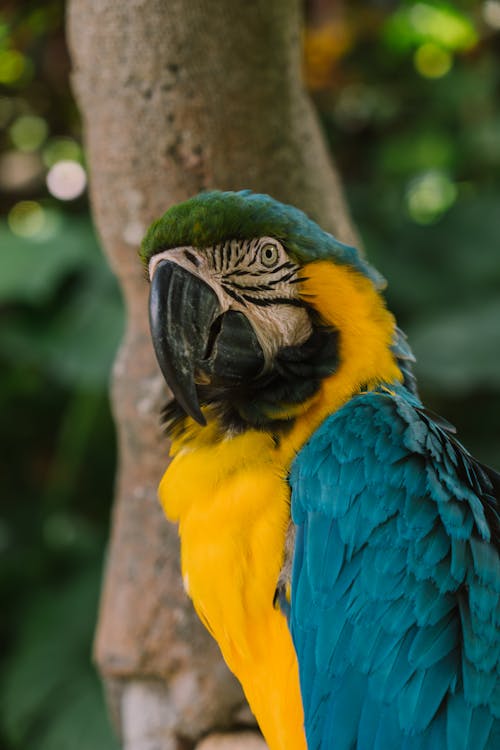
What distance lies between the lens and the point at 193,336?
3.62 ft

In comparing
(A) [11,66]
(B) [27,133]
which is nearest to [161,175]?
(A) [11,66]

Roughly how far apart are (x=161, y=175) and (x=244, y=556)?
2.38 feet

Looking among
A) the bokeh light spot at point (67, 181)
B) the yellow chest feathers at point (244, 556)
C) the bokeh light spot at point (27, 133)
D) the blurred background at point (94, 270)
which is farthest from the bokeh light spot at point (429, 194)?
the yellow chest feathers at point (244, 556)

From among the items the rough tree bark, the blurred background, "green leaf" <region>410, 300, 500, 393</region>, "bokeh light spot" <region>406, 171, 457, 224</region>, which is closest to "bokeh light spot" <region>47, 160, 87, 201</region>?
the blurred background

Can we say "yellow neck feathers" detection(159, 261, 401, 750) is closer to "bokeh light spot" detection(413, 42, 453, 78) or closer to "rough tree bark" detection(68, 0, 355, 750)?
"rough tree bark" detection(68, 0, 355, 750)

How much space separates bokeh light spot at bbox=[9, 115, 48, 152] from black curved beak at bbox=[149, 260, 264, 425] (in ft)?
9.73

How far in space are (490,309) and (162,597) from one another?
151 cm

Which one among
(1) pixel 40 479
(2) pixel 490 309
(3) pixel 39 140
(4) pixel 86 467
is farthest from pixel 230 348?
(3) pixel 39 140

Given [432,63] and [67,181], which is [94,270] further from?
[432,63]

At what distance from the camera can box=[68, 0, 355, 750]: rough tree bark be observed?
1481 millimetres

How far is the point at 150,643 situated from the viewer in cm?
167

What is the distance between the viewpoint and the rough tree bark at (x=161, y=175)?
4.86 ft

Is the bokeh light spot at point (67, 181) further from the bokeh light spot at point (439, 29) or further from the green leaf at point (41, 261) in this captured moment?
the bokeh light spot at point (439, 29)

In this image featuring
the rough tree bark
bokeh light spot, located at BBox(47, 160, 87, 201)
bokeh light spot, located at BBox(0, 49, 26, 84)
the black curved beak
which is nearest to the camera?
the black curved beak
